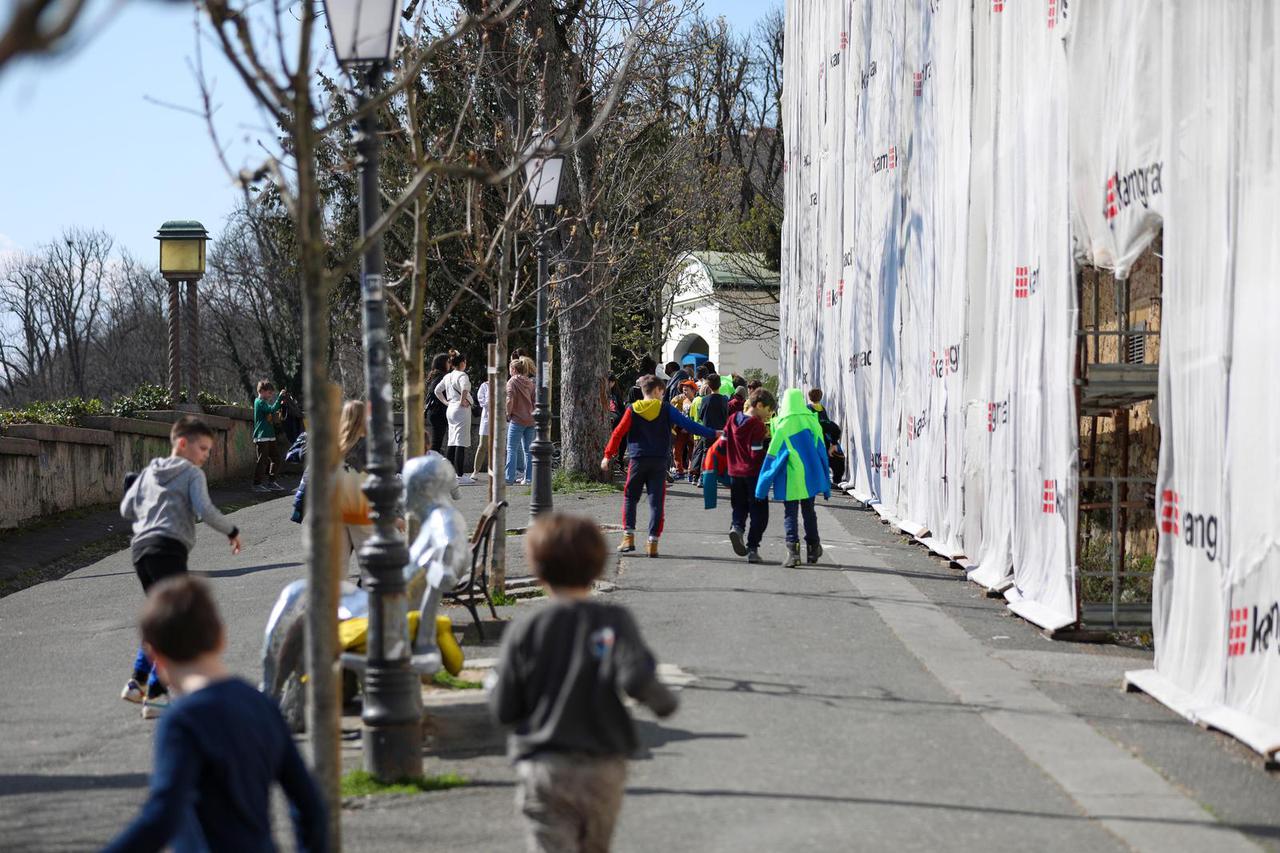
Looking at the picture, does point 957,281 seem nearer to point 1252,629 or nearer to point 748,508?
point 748,508

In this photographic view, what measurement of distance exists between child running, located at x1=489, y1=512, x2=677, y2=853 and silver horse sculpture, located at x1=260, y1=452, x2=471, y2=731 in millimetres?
3165

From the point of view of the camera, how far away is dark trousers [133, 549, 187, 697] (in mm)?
8578

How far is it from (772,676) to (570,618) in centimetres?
501

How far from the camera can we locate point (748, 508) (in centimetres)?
1504

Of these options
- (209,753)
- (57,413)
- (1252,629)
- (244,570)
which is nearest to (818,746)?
(1252,629)

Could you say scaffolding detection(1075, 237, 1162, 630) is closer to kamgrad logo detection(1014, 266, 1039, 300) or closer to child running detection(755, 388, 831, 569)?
kamgrad logo detection(1014, 266, 1039, 300)

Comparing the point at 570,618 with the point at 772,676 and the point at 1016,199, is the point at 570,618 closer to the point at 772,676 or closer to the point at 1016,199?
the point at 772,676

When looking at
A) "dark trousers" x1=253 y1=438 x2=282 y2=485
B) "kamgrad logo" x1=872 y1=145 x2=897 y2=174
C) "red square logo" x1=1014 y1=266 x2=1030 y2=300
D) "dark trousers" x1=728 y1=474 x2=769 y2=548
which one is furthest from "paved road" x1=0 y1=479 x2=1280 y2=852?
"dark trousers" x1=253 y1=438 x2=282 y2=485

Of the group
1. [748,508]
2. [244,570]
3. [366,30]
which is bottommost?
[244,570]

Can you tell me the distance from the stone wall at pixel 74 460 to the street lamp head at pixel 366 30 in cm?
1029

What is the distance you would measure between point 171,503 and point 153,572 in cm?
38

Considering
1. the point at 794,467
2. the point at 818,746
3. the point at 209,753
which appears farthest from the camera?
the point at 794,467

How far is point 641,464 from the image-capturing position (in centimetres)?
1474

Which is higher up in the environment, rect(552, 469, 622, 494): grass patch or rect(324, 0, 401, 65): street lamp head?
rect(324, 0, 401, 65): street lamp head
